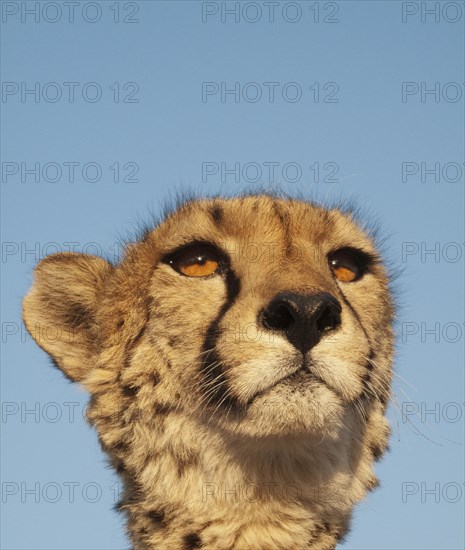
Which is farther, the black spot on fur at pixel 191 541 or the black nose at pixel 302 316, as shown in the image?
the black spot on fur at pixel 191 541

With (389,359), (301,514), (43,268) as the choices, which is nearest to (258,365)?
(301,514)

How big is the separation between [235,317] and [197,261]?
0.46 metres

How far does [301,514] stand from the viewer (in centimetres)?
291

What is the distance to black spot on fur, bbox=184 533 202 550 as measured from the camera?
9.42ft

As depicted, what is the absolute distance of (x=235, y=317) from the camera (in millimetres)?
2852

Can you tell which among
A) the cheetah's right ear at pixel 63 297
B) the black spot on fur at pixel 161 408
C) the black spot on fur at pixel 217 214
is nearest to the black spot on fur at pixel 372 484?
the black spot on fur at pixel 161 408

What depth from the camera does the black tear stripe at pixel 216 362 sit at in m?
2.83

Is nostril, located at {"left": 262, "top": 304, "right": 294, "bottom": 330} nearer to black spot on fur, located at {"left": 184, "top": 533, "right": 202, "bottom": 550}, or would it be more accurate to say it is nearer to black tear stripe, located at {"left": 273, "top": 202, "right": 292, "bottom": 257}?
black tear stripe, located at {"left": 273, "top": 202, "right": 292, "bottom": 257}

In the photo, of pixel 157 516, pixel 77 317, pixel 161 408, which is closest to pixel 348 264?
pixel 161 408

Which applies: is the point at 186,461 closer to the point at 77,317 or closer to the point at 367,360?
the point at 367,360

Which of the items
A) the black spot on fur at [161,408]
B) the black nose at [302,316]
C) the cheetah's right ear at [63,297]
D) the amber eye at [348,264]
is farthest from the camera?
the cheetah's right ear at [63,297]

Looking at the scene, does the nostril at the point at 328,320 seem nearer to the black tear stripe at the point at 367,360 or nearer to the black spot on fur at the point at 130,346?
the black tear stripe at the point at 367,360

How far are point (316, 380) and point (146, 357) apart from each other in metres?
0.67

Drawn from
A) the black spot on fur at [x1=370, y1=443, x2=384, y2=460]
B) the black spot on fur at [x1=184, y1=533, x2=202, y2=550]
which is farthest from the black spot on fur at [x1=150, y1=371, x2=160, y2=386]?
the black spot on fur at [x1=370, y1=443, x2=384, y2=460]
